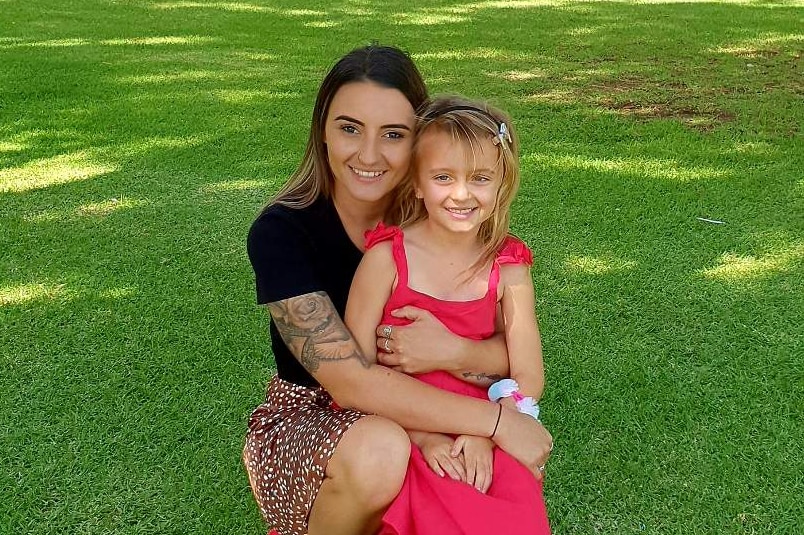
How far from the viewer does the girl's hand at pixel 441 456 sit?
182cm

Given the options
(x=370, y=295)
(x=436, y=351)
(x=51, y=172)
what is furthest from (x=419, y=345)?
(x=51, y=172)

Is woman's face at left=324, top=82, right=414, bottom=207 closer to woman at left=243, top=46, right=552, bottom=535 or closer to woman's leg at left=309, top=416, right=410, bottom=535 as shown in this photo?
woman at left=243, top=46, right=552, bottom=535

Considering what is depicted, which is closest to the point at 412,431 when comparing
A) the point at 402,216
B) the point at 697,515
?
the point at 402,216

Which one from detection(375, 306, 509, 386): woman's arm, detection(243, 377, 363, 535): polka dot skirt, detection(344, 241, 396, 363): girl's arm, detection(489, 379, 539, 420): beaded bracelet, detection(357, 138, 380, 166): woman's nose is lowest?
detection(243, 377, 363, 535): polka dot skirt

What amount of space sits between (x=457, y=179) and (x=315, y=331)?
0.45 meters

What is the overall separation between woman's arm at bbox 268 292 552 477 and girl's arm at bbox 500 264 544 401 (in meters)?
0.14

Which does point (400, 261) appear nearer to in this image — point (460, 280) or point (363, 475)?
point (460, 280)

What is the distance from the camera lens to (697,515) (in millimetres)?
2359

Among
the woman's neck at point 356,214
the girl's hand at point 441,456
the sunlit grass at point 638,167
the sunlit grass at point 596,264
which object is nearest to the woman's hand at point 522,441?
the girl's hand at point 441,456

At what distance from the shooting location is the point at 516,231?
399cm

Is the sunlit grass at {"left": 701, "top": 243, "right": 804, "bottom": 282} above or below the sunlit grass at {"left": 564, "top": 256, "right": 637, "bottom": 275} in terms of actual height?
above

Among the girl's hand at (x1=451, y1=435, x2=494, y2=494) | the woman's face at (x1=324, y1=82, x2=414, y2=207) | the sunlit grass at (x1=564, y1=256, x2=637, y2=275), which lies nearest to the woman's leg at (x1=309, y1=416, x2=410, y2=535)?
the girl's hand at (x1=451, y1=435, x2=494, y2=494)

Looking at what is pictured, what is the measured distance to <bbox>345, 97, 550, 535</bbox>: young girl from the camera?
5.99 feet

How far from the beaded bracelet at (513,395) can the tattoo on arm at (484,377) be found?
20 mm
